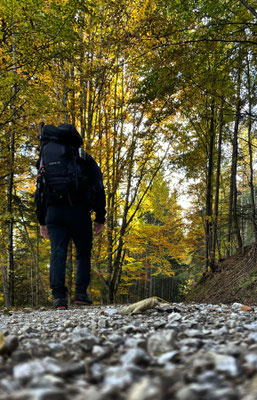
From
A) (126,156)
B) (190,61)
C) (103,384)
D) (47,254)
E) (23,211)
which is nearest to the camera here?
(103,384)

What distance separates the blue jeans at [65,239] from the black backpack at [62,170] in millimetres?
145

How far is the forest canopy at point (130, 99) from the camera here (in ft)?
16.7

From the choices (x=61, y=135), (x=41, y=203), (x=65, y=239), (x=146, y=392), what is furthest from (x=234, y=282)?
(x=146, y=392)

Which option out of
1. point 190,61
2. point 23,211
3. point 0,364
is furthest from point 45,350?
point 23,211

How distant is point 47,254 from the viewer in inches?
605

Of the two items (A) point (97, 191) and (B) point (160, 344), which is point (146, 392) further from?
(A) point (97, 191)

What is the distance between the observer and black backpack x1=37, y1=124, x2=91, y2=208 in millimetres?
3547

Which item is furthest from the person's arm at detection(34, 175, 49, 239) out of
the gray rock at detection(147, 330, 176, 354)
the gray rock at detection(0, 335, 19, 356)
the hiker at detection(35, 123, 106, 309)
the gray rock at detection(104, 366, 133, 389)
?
the gray rock at detection(104, 366, 133, 389)

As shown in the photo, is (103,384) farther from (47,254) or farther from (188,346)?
(47,254)

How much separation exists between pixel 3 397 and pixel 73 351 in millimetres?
616

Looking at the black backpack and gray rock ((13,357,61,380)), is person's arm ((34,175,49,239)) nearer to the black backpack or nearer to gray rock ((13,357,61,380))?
the black backpack

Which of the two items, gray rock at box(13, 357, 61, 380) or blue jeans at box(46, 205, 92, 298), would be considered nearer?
gray rock at box(13, 357, 61, 380)

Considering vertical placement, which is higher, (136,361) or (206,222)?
(206,222)

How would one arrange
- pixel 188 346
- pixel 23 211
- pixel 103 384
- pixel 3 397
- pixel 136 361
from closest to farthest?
pixel 3 397
pixel 103 384
pixel 136 361
pixel 188 346
pixel 23 211
